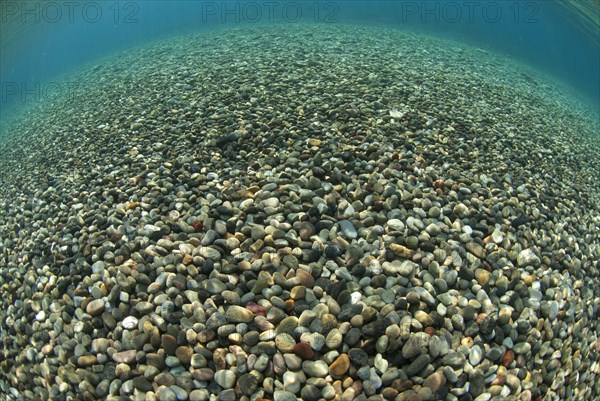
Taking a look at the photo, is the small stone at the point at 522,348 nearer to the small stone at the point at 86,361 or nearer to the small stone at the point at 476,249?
the small stone at the point at 476,249

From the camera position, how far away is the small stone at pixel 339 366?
2857mm

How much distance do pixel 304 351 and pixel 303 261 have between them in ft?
2.91

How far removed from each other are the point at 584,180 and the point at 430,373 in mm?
5766

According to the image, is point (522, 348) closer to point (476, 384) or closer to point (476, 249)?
point (476, 384)

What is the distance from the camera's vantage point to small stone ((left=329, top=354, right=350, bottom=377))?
2857mm

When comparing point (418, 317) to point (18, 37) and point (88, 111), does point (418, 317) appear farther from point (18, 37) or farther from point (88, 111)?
point (18, 37)

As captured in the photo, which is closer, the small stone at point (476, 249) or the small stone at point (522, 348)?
the small stone at point (522, 348)

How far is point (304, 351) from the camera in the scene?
9.54 feet

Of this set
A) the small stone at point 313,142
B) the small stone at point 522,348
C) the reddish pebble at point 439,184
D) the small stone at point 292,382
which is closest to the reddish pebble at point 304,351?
the small stone at point 292,382

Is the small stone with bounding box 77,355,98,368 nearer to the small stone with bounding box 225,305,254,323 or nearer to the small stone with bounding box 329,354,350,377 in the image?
the small stone with bounding box 225,305,254,323

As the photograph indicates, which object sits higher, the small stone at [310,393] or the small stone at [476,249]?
the small stone at [476,249]

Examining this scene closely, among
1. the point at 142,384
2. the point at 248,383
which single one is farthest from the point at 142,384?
the point at 248,383

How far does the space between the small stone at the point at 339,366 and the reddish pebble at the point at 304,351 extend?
175 mm

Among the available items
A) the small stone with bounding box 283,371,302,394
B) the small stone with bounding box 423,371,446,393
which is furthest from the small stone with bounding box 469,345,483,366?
the small stone with bounding box 283,371,302,394
